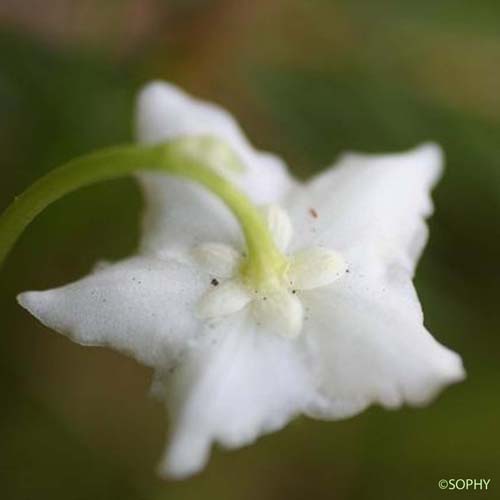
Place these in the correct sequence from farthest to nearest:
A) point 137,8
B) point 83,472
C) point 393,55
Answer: point 393,55 < point 137,8 < point 83,472

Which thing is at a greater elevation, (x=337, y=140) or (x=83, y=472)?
(x=337, y=140)

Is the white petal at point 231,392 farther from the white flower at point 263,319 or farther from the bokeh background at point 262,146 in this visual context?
the bokeh background at point 262,146

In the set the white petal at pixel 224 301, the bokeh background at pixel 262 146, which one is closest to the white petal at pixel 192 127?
the white petal at pixel 224 301

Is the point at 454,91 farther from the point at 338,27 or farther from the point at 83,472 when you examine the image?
the point at 83,472

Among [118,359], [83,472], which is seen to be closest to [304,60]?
[118,359]

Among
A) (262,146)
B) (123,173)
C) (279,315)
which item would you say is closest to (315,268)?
(279,315)

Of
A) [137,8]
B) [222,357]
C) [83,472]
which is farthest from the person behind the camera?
[137,8]

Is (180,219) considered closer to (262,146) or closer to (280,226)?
(280,226)

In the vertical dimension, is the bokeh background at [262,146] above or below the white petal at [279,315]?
above

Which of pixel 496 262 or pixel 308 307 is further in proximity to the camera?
pixel 496 262
